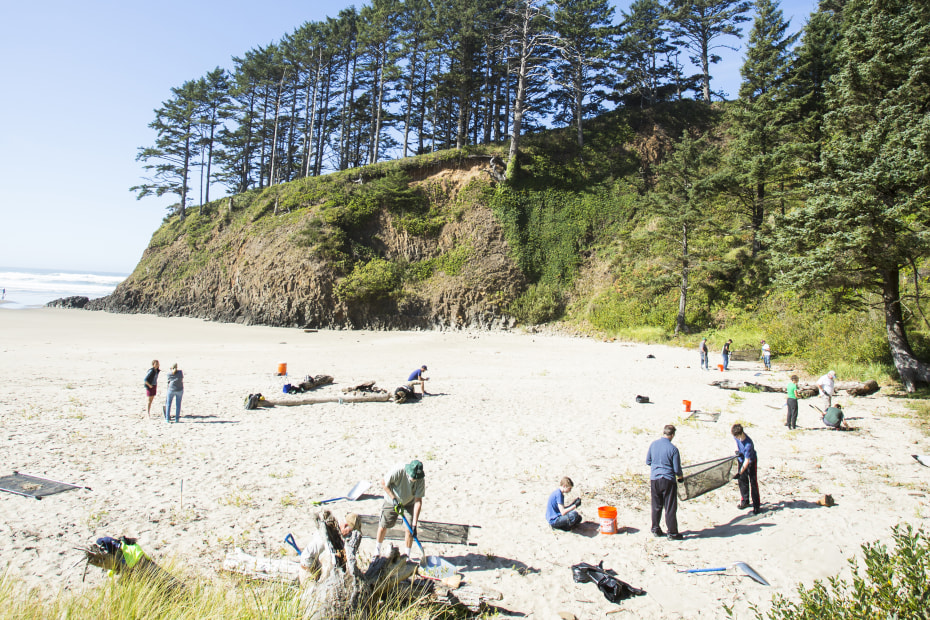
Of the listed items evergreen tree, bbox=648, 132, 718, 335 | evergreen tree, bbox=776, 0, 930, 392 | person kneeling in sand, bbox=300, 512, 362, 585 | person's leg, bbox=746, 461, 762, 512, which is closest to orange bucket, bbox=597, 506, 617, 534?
person's leg, bbox=746, 461, 762, 512

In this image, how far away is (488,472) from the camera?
29.3 feet

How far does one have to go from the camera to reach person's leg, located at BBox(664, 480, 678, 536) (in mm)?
6457

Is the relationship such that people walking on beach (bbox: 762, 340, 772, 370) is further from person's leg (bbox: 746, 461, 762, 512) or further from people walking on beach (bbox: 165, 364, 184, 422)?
people walking on beach (bbox: 165, 364, 184, 422)

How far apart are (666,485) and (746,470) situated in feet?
5.55

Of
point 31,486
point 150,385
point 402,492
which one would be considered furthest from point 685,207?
point 31,486

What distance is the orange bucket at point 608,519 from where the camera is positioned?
6664mm

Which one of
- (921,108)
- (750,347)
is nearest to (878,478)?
(921,108)

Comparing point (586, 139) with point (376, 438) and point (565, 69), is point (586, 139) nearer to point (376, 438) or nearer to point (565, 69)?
point (565, 69)

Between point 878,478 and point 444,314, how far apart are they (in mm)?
27241

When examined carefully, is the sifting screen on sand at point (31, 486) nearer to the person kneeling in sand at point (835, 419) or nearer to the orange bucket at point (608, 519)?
the orange bucket at point (608, 519)

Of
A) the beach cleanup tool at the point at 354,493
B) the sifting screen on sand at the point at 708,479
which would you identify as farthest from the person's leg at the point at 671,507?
the beach cleanup tool at the point at 354,493

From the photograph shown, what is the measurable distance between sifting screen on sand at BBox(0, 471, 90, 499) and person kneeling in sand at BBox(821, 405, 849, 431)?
15.7 meters

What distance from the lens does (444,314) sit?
111ft

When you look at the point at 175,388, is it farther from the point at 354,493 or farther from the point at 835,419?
the point at 835,419
